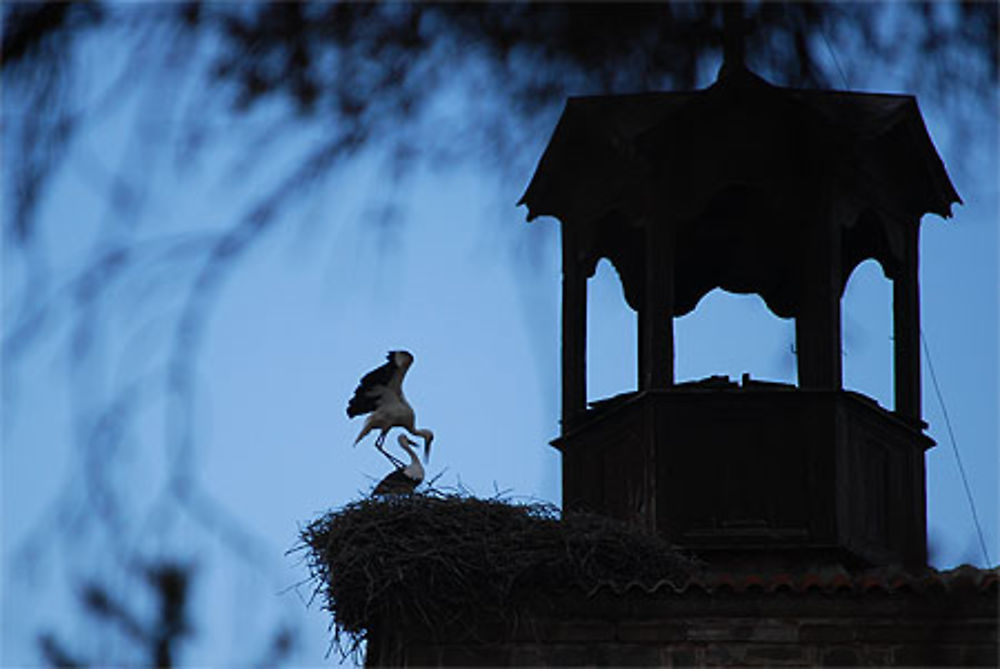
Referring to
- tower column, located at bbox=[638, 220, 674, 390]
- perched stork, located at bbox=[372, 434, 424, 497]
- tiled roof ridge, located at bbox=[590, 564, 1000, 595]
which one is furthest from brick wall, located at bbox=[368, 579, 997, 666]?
tower column, located at bbox=[638, 220, 674, 390]

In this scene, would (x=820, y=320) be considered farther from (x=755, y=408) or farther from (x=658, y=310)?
(x=658, y=310)

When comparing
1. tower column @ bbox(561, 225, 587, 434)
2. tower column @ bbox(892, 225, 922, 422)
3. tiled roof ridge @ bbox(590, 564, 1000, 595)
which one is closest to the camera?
tiled roof ridge @ bbox(590, 564, 1000, 595)

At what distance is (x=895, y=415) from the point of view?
14.2m

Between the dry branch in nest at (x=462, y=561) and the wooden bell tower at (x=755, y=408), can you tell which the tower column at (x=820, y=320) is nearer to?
the wooden bell tower at (x=755, y=408)

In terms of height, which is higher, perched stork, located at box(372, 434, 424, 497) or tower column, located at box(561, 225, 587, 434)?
tower column, located at box(561, 225, 587, 434)

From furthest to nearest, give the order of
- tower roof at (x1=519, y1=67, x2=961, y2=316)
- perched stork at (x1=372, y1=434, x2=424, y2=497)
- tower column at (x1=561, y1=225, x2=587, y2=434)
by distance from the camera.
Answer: tower column at (x1=561, y1=225, x2=587, y2=434), perched stork at (x1=372, y1=434, x2=424, y2=497), tower roof at (x1=519, y1=67, x2=961, y2=316)

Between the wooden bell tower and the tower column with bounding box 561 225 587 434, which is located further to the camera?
the tower column with bounding box 561 225 587 434

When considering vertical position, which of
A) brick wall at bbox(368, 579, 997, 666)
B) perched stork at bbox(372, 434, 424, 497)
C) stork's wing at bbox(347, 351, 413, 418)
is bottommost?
brick wall at bbox(368, 579, 997, 666)

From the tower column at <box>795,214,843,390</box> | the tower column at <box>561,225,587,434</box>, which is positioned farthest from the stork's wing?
the tower column at <box>795,214,843,390</box>

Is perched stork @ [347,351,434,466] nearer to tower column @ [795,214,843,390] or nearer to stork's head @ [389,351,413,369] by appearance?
stork's head @ [389,351,413,369]

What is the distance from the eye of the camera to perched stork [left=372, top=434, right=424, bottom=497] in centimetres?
1294

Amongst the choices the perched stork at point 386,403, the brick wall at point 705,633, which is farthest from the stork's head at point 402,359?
the brick wall at point 705,633

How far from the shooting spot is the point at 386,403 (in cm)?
1349

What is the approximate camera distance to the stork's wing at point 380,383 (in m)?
13.5
